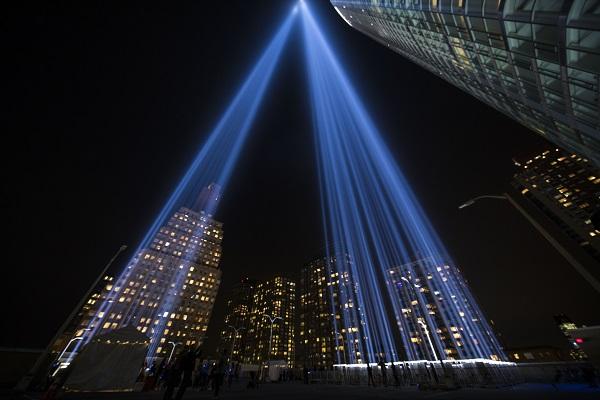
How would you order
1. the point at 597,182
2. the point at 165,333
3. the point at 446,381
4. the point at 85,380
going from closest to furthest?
the point at 85,380, the point at 446,381, the point at 597,182, the point at 165,333

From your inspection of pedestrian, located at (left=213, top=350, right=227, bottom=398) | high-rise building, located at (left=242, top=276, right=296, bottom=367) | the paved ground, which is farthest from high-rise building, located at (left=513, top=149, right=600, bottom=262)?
high-rise building, located at (left=242, top=276, right=296, bottom=367)

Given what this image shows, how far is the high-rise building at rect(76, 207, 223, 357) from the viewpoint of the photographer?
307 feet

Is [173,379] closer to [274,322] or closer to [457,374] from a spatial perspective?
[457,374]

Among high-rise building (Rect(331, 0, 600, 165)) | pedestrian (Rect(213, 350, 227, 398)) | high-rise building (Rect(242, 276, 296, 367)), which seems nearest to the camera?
high-rise building (Rect(331, 0, 600, 165))

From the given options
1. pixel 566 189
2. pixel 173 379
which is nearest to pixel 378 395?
pixel 173 379

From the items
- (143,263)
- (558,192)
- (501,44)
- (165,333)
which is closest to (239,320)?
(165,333)

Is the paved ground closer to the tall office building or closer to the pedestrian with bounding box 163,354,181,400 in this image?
the pedestrian with bounding box 163,354,181,400

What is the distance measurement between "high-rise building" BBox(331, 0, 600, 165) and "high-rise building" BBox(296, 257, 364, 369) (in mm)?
133438

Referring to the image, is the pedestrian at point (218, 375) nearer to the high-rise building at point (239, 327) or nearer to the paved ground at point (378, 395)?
the paved ground at point (378, 395)

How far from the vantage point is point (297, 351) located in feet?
511

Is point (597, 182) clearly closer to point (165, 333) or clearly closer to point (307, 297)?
point (307, 297)

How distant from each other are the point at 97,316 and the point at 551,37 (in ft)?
424

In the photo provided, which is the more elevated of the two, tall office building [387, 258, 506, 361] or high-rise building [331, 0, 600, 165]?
tall office building [387, 258, 506, 361]

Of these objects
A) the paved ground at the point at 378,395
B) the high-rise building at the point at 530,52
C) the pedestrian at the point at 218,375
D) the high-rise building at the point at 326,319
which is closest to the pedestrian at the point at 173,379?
the paved ground at the point at 378,395
